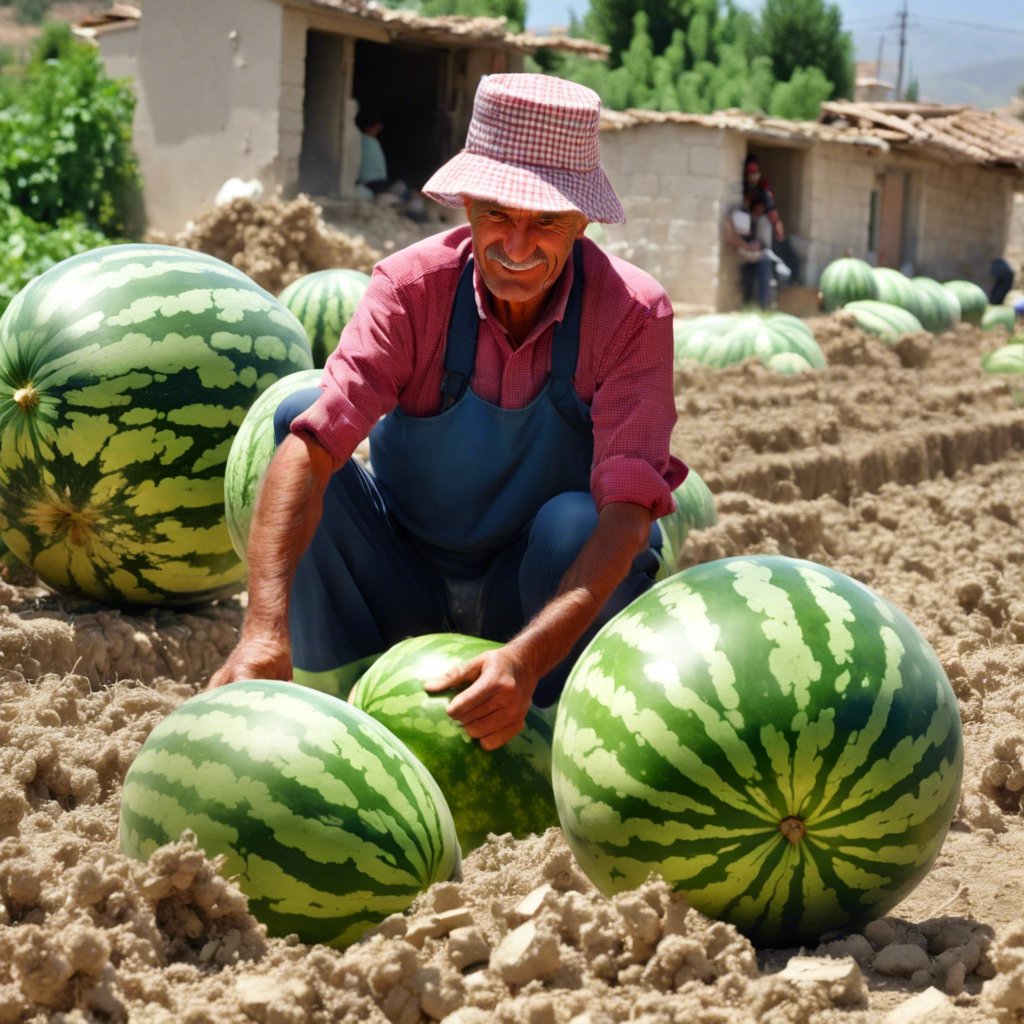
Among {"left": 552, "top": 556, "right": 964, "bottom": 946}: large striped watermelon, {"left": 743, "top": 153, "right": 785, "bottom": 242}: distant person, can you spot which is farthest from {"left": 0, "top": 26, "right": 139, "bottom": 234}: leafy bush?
{"left": 552, "top": 556, "right": 964, "bottom": 946}: large striped watermelon

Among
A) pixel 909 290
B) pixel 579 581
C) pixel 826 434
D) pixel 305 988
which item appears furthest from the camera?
pixel 909 290

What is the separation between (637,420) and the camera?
3770mm

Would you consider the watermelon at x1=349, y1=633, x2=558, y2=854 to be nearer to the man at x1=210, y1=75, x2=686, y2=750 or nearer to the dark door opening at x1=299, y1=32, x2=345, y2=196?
the man at x1=210, y1=75, x2=686, y2=750

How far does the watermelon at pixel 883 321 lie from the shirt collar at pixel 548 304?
11172mm

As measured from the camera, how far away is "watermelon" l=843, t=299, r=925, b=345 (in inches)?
590

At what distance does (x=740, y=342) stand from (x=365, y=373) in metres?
8.74

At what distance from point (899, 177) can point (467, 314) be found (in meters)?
22.5

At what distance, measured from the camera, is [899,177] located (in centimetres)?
2506

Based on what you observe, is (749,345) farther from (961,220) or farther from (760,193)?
(961,220)

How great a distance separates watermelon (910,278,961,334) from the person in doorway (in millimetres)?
1905

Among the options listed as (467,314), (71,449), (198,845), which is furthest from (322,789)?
(71,449)

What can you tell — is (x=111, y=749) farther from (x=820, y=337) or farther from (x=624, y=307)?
(x=820, y=337)

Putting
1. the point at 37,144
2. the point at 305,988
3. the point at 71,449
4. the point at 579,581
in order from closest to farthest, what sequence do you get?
the point at 305,988, the point at 579,581, the point at 71,449, the point at 37,144

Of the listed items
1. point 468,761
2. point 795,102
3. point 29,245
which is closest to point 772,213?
point 29,245
